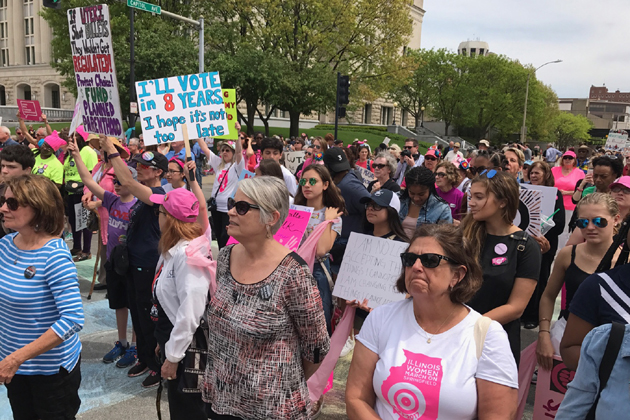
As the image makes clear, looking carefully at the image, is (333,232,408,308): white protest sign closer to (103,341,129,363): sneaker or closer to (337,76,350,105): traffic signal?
(103,341,129,363): sneaker

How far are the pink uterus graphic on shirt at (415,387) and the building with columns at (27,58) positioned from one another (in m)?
57.7

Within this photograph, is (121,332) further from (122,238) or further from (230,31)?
(230,31)

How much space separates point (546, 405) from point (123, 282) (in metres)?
3.74

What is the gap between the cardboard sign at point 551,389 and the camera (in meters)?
3.08

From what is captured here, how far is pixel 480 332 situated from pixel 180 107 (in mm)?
4811

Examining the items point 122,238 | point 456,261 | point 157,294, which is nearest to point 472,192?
point 456,261

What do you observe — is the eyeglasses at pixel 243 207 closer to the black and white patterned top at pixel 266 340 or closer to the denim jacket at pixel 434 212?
the black and white patterned top at pixel 266 340

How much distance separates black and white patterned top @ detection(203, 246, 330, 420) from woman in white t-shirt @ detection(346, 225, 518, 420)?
1.24ft

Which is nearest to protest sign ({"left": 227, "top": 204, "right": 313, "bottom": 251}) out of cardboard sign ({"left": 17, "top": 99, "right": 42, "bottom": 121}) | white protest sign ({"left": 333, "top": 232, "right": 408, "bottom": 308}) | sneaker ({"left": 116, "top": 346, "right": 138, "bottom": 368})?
white protest sign ({"left": 333, "top": 232, "right": 408, "bottom": 308})

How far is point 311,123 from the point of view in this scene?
54531 mm

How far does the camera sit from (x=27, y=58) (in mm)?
58281

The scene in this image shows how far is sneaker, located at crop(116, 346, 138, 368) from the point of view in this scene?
15.6ft

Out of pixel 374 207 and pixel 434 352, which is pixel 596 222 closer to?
pixel 374 207

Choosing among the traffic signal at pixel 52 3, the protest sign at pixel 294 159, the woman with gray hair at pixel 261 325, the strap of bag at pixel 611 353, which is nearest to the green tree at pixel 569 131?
the protest sign at pixel 294 159
